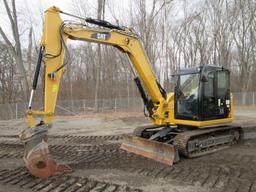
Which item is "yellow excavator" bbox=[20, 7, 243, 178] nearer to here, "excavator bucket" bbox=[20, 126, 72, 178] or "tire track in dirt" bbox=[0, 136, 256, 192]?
"excavator bucket" bbox=[20, 126, 72, 178]

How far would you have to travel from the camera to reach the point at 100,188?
4.94 metres

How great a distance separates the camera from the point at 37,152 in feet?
17.4

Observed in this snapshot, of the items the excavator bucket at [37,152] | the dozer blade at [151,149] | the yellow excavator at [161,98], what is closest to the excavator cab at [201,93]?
the yellow excavator at [161,98]

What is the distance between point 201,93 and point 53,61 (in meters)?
3.83

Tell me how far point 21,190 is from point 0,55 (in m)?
23.9

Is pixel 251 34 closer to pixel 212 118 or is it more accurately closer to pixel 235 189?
pixel 212 118

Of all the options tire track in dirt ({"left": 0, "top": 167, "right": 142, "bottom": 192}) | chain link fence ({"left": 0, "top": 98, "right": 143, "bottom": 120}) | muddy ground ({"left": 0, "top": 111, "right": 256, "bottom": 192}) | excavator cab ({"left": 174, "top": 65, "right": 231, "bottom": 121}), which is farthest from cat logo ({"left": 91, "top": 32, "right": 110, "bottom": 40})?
chain link fence ({"left": 0, "top": 98, "right": 143, "bottom": 120})

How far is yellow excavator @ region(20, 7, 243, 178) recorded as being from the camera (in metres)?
5.75

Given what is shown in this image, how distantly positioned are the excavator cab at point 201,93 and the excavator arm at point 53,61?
1.11 metres

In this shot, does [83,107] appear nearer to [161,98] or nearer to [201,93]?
[161,98]

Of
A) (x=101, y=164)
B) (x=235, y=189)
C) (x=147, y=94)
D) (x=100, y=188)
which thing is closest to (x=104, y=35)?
(x=147, y=94)

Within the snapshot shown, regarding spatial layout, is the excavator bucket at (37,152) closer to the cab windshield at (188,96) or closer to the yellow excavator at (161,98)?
the yellow excavator at (161,98)

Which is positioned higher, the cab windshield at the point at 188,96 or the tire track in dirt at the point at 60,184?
the cab windshield at the point at 188,96

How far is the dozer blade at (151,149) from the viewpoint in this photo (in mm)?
6492
